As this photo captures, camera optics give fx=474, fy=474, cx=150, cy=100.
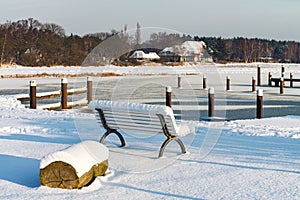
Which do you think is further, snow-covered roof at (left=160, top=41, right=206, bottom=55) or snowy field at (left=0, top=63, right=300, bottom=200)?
snow-covered roof at (left=160, top=41, right=206, bottom=55)

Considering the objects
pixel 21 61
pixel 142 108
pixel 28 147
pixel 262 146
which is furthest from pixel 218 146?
pixel 21 61

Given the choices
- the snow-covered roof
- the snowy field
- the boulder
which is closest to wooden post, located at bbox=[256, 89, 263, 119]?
the snowy field

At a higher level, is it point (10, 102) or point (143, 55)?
point (143, 55)

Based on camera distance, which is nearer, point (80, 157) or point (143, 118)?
point (80, 157)

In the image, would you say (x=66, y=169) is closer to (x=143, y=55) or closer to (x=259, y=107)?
(x=143, y=55)

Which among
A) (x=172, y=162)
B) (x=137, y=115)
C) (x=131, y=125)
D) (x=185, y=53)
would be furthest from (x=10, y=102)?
(x=172, y=162)

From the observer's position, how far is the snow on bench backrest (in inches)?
270

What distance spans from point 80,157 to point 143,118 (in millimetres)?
1640

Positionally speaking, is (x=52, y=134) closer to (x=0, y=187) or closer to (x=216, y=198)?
(x=0, y=187)

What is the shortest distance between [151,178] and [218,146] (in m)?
2.57

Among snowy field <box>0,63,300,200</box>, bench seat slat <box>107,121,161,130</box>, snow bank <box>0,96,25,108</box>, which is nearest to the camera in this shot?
snowy field <box>0,63,300,200</box>

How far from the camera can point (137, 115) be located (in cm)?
715

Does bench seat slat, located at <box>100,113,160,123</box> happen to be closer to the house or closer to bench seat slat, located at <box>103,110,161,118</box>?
bench seat slat, located at <box>103,110,161,118</box>

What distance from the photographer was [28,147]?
26.9ft
